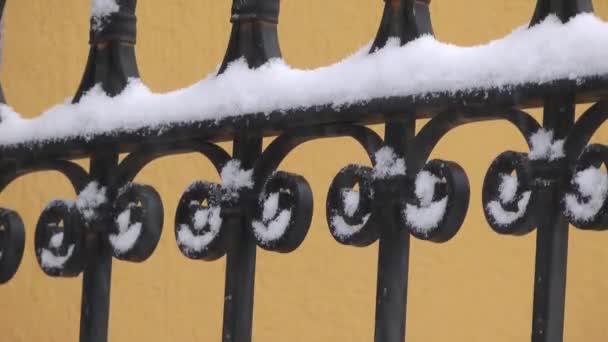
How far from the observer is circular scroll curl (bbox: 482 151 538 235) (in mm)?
499

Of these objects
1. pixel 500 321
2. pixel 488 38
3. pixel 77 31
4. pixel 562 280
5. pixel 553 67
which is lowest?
pixel 500 321

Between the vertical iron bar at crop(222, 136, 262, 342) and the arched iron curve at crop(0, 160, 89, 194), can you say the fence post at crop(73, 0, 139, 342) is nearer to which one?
the arched iron curve at crop(0, 160, 89, 194)

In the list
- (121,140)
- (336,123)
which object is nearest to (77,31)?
(121,140)

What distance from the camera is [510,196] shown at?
0.51m

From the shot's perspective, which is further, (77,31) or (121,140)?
(77,31)

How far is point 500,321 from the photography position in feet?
7.70

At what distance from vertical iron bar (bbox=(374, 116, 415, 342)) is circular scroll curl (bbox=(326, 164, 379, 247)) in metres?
0.01

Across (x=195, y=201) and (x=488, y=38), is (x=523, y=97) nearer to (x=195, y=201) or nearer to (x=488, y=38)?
(x=195, y=201)

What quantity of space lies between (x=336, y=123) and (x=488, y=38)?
174 centimetres

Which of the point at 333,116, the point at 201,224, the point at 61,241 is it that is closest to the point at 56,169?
the point at 61,241

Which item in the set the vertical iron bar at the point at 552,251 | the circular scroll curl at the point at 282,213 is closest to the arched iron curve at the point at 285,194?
the circular scroll curl at the point at 282,213

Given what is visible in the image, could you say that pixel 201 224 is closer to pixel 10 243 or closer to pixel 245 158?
pixel 245 158

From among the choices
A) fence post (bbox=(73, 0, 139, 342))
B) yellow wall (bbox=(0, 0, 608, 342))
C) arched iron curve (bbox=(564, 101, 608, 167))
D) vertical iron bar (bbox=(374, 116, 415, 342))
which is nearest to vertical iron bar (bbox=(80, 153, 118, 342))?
fence post (bbox=(73, 0, 139, 342))

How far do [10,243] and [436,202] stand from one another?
389mm
